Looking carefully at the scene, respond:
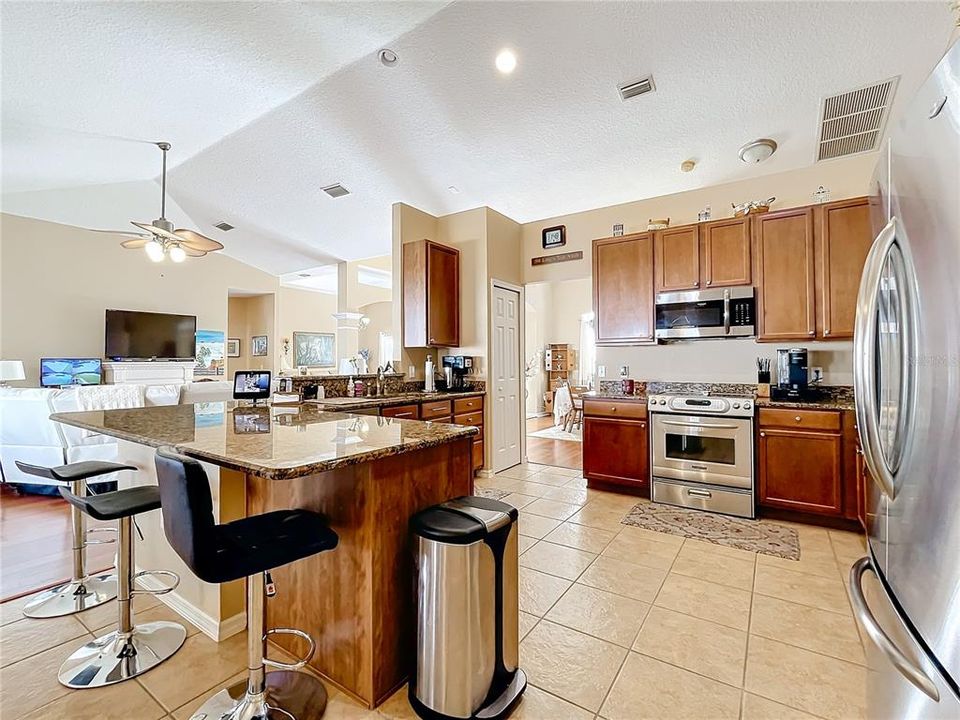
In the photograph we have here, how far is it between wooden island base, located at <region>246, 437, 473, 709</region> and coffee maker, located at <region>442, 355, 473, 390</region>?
2922 millimetres

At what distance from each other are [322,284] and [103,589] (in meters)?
8.88

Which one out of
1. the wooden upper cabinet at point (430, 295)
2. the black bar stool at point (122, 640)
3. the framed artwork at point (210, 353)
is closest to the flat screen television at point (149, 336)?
the framed artwork at point (210, 353)

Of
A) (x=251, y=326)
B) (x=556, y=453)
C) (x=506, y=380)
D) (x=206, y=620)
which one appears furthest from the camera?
(x=251, y=326)

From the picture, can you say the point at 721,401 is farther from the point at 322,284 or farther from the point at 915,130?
the point at 322,284

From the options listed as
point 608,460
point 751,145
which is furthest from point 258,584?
point 751,145

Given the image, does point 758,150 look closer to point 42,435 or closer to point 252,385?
point 252,385

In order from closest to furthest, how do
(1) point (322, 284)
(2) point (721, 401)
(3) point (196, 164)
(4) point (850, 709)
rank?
(4) point (850, 709), (2) point (721, 401), (3) point (196, 164), (1) point (322, 284)

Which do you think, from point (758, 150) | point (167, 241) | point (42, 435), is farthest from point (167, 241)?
point (758, 150)

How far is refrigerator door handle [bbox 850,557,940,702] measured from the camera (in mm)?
789

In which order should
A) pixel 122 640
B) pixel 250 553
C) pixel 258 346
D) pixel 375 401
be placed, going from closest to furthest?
pixel 250 553 < pixel 122 640 < pixel 375 401 < pixel 258 346

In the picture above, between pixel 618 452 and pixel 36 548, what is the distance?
14.7 feet

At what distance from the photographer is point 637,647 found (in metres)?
1.89

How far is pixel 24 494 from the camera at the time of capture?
4.21 meters

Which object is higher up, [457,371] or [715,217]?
[715,217]
